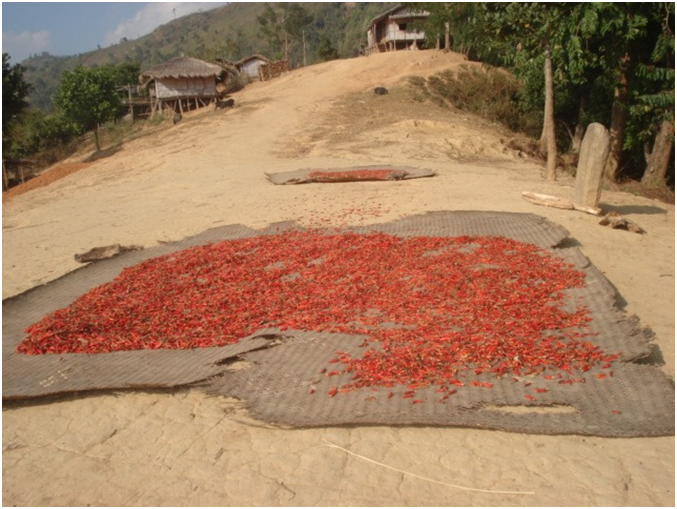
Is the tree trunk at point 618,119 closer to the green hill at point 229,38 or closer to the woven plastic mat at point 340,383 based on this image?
the woven plastic mat at point 340,383

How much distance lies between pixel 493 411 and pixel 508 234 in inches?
165

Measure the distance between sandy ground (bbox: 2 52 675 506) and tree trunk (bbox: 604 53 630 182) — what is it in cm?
168

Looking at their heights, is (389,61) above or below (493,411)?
above

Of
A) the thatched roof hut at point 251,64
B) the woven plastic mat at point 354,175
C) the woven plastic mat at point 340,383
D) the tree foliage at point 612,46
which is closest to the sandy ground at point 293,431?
the woven plastic mat at point 340,383

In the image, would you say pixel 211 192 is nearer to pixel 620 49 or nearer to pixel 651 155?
pixel 620 49

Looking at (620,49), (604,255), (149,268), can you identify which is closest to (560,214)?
(604,255)

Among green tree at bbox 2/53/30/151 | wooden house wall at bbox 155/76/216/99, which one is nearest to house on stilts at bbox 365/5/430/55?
wooden house wall at bbox 155/76/216/99

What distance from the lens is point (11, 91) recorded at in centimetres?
2311

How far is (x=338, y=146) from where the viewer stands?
17172 millimetres

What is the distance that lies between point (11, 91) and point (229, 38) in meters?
48.8

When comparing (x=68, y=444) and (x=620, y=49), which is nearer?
(x=68, y=444)

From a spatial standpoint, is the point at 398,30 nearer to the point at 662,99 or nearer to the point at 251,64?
the point at 251,64

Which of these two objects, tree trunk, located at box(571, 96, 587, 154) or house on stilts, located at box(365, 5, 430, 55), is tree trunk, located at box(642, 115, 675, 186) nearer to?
tree trunk, located at box(571, 96, 587, 154)

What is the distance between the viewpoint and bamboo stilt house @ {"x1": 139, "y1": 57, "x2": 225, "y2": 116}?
29.6 meters
